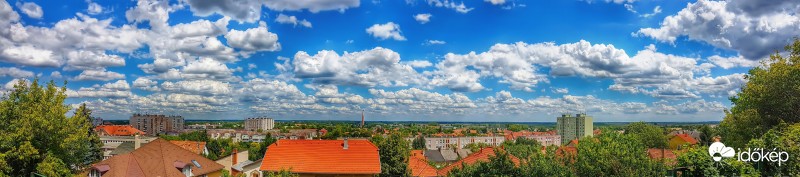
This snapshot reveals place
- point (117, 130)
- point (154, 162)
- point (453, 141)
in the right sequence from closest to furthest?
point (154, 162) → point (117, 130) → point (453, 141)

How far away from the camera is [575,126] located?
188 metres

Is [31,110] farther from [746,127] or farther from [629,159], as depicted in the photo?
[746,127]

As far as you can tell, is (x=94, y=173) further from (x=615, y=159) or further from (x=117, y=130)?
(x=117, y=130)

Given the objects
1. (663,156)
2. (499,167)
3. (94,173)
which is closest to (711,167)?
(499,167)

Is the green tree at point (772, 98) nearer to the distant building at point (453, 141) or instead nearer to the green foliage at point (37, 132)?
the green foliage at point (37, 132)

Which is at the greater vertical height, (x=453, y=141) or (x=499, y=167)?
(x=499, y=167)

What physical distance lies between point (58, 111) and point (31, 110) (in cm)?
105

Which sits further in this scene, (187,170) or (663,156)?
(187,170)

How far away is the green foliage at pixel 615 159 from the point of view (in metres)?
19.9

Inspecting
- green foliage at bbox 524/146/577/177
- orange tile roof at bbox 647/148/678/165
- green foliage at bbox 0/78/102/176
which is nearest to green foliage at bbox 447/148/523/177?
green foliage at bbox 524/146/577/177

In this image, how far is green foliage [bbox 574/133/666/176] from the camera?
19.9 m

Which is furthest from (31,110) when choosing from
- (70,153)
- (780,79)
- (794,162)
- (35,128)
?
(780,79)

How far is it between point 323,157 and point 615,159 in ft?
71.0

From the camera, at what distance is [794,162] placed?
1493 centimetres
